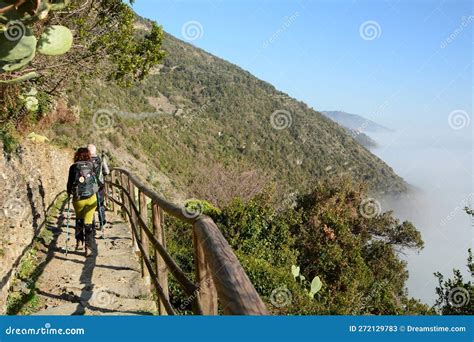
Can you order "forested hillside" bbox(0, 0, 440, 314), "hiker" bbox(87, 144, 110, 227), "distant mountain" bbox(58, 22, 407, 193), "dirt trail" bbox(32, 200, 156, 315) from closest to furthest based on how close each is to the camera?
"dirt trail" bbox(32, 200, 156, 315), "hiker" bbox(87, 144, 110, 227), "forested hillside" bbox(0, 0, 440, 314), "distant mountain" bbox(58, 22, 407, 193)

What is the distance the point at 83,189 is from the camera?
19.9 ft

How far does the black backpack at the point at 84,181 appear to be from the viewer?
605 cm

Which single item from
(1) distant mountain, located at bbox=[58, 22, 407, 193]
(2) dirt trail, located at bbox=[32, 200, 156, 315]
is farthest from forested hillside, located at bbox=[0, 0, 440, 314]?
(2) dirt trail, located at bbox=[32, 200, 156, 315]

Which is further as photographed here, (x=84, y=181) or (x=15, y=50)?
(x=84, y=181)

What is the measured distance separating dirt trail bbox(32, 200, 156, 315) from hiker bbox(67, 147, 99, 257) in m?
0.35

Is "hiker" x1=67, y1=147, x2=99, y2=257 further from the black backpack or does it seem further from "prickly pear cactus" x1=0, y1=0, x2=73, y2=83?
"prickly pear cactus" x1=0, y1=0, x2=73, y2=83

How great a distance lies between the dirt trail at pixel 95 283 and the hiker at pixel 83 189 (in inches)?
13.9

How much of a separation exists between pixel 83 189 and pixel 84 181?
0.10 metres

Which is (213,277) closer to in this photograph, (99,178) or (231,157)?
(99,178)

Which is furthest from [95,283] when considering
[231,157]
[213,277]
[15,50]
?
[231,157]

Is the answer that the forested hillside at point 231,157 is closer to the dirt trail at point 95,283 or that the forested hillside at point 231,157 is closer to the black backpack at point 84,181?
the dirt trail at point 95,283

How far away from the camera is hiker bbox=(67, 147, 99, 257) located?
19.8 ft

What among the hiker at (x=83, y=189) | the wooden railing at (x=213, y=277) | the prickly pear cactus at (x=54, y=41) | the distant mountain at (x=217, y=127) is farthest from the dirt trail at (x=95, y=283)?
the distant mountain at (x=217, y=127)

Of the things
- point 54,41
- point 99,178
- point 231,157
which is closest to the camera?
point 54,41
